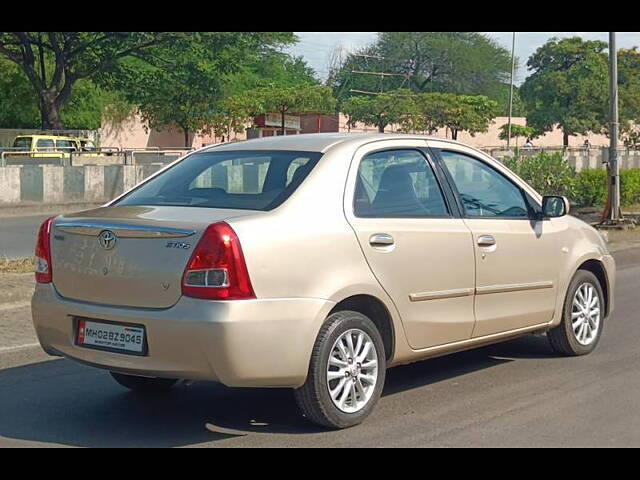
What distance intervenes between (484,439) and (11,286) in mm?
6369

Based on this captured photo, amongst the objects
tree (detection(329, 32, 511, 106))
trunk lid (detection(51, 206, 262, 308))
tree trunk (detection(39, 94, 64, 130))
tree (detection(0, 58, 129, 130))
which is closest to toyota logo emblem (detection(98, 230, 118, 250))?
trunk lid (detection(51, 206, 262, 308))

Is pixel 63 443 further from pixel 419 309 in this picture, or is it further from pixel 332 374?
pixel 419 309

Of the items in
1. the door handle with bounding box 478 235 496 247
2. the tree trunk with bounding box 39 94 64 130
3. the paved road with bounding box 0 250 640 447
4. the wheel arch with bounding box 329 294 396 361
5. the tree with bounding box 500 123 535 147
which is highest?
the tree with bounding box 500 123 535 147

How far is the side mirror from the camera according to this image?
7.11 m

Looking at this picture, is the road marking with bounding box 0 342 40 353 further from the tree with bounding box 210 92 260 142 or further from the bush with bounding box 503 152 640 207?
the tree with bounding box 210 92 260 142

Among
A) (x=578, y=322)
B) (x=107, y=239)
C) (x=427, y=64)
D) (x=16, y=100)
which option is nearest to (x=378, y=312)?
(x=107, y=239)

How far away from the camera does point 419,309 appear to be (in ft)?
19.8

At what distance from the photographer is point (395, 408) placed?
604cm

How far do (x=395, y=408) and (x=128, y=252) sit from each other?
1935 millimetres

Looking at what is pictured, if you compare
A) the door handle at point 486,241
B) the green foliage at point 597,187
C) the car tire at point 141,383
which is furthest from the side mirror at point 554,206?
the green foliage at point 597,187

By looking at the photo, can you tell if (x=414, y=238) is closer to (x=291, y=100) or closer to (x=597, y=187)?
(x=597, y=187)

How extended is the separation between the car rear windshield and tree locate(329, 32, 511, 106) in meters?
76.8

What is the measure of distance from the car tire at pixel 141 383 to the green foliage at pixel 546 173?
14.7m

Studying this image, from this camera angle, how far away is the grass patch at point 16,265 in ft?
36.8
